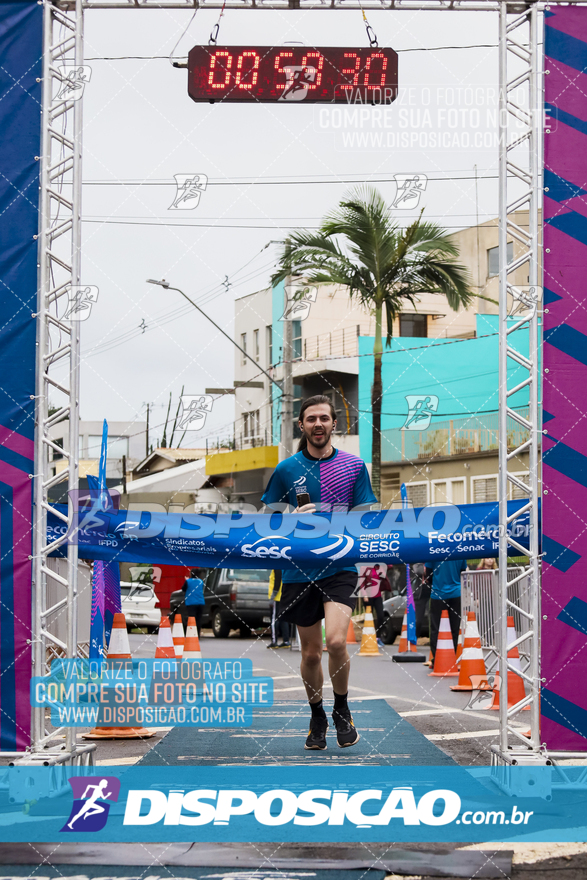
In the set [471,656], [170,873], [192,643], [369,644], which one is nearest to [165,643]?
[192,643]

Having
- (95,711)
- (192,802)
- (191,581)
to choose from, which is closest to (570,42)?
(192,802)

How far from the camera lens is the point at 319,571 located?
6.47 meters

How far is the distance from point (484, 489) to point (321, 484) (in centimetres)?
1929

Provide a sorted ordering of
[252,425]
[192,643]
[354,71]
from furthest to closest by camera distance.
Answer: [252,425]
[192,643]
[354,71]

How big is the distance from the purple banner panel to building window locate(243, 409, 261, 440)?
107ft

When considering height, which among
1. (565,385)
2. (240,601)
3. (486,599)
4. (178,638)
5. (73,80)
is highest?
(73,80)

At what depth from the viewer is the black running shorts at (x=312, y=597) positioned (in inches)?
249

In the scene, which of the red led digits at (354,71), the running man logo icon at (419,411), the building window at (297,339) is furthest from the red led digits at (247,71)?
the building window at (297,339)

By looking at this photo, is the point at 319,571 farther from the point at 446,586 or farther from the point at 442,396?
the point at 442,396

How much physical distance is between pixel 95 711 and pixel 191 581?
6.72 metres

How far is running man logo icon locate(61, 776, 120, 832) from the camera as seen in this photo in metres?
4.62

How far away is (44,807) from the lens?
501 centimetres

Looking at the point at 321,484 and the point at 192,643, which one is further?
the point at 192,643

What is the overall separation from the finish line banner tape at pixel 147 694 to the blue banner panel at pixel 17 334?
0.22m
